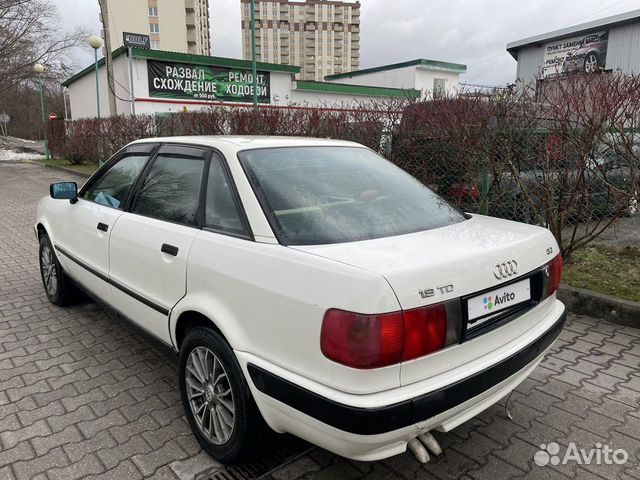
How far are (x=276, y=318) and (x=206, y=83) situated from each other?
24.8 metres

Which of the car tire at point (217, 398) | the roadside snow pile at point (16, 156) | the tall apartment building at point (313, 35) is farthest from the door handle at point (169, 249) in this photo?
the tall apartment building at point (313, 35)

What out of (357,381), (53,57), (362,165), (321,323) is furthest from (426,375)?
(53,57)

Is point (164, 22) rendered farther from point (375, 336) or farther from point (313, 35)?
point (375, 336)

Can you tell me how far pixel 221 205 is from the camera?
2.59 metres

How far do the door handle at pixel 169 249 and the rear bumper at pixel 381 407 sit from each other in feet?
2.80

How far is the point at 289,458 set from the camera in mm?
2553

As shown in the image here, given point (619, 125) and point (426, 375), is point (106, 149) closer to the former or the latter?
point (619, 125)

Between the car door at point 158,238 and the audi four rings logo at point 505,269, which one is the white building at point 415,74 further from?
the audi four rings logo at point 505,269

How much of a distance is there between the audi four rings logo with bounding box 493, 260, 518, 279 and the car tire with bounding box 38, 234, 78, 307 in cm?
375

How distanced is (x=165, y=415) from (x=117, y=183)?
1.74 meters

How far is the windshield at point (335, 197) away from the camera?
7.70 ft

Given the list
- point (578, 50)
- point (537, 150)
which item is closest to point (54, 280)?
point (537, 150)

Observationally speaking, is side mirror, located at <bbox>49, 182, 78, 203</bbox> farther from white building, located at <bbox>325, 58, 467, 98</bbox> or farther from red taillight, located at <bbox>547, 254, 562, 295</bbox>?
white building, located at <bbox>325, 58, 467, 98</bbox>

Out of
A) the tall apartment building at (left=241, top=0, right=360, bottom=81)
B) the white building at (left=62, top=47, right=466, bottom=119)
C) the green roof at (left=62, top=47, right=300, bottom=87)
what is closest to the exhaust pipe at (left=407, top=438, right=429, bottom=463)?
the white building at (left=62, top=47, right=466, bottom=119)
